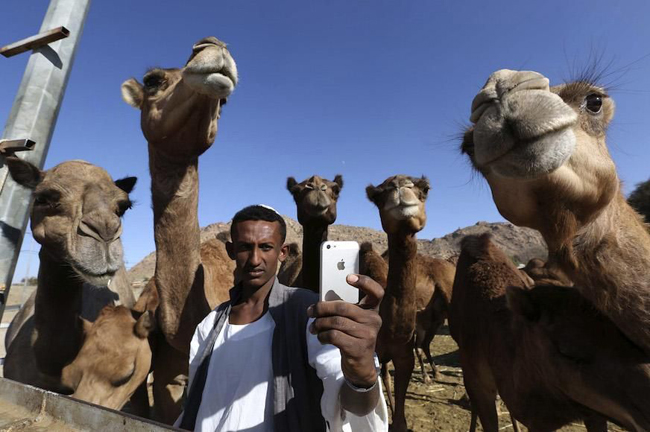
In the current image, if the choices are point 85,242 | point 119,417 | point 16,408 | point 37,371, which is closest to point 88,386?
point 37,371

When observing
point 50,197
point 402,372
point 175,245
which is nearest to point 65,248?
point 50,197

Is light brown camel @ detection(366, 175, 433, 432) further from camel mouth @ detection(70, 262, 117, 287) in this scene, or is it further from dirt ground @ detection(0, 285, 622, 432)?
camel mouth @ detection(70, 262, 117, 287)

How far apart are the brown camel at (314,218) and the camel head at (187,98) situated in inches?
71.5

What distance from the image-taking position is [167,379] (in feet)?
12.2

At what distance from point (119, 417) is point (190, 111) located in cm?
235

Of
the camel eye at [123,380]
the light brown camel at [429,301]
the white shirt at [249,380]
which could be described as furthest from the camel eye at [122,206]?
the light brown camel at [429,301]

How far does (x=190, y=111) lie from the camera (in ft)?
9.59

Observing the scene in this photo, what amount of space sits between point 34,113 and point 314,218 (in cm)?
306

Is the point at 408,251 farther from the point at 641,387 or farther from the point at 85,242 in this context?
the point at 85,242

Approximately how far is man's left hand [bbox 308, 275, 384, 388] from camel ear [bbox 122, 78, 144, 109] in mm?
3306

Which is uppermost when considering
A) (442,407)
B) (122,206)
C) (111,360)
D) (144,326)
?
(122,206)

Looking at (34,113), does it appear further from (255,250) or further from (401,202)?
(401,202)

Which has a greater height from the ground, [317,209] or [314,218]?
[317,209]

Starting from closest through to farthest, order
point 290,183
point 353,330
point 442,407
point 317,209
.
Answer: point 353,330
point 317,209
point 290,183
point 442,407
